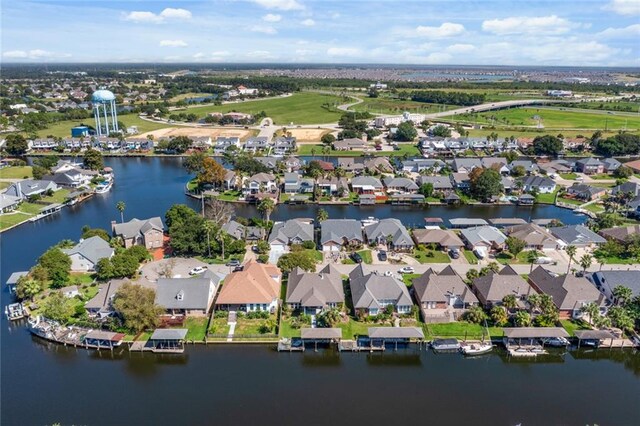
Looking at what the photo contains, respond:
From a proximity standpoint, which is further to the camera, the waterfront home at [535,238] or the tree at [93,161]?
the tree at [93,161]

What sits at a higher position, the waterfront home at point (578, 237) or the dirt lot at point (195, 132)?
the dirt lot at point (195, 132)

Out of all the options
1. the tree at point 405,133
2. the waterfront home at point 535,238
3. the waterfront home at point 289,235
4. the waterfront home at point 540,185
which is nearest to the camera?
the waterfront home at point 535,238

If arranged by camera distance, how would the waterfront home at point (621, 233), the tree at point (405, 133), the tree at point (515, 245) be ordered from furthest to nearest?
the tree at point (405, 133), the waterfront home at point (621, 233), the tree at point (515, 245)

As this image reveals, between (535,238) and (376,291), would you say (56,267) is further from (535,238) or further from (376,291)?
(535,238)

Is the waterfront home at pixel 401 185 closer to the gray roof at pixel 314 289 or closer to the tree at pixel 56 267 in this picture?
the gray roof at pixel 314 289


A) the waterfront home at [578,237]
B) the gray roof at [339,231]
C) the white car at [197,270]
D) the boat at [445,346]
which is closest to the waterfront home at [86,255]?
the white car at [197,270]

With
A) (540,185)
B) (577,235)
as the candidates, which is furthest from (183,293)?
(540,185)

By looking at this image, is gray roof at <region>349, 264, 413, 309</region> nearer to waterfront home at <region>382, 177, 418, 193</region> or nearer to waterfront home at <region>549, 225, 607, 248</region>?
waterfront home at <region>549, 225, 607, 248</region>
